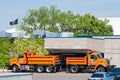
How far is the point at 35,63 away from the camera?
53875 mm

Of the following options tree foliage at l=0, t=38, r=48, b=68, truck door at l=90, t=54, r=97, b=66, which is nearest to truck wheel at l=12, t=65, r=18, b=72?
tree foliage at l=0, t=38, r=48, b=68

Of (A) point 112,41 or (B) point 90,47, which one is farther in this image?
(A) point 112,41

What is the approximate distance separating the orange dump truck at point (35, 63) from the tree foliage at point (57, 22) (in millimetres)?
42781

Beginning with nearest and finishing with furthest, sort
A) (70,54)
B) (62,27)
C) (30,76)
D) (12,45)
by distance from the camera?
(30,76) → (70,54) → (12,45) → (62,27)

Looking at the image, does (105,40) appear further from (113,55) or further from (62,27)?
(62,27)

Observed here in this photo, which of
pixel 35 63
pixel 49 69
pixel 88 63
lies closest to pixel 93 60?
pixel 88 63

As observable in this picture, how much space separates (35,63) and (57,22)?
46.1 m

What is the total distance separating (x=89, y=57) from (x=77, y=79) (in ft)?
28.6

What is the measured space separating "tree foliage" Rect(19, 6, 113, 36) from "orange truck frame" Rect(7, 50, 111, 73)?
4279 cm

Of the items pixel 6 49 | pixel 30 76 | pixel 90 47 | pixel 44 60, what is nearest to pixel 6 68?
pixel 6 49

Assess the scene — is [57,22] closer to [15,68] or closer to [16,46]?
[16,46]

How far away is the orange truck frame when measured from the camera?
5234cm

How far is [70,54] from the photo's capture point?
56094mm

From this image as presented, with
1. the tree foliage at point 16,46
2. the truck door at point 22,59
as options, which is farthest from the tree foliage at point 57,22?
the truck door at point 22,59
